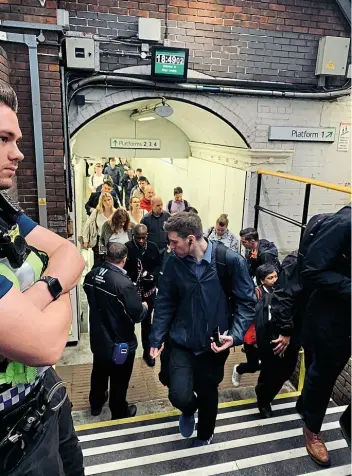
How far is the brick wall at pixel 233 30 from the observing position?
200 inches

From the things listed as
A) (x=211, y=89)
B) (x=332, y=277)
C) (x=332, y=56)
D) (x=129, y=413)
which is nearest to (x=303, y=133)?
(x=332, y=56)

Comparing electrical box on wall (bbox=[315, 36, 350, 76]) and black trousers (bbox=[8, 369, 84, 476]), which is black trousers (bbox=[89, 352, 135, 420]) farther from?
electrical box on wall (bbox=[315, 36, 350, 76])

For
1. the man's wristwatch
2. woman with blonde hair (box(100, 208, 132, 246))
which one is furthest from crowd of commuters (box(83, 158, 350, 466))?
woman with blonde hair (box(100, 208, 132, 246))

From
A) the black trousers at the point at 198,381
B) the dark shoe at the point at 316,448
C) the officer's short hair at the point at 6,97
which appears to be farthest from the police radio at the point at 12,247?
the dark shoe at the point at 316,448

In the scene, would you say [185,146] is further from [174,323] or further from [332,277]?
[332,277]

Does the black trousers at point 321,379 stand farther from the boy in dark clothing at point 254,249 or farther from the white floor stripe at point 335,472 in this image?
the boy in dark clothing at point 254,249

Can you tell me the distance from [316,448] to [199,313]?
1.14 meters

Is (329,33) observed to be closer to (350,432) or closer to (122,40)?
(122,40)

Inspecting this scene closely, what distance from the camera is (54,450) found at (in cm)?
149

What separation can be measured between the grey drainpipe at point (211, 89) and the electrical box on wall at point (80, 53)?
251 millimetres

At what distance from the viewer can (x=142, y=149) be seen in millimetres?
8391

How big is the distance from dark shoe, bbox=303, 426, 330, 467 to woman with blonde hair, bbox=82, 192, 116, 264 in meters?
4.11

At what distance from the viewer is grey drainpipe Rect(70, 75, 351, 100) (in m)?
5.16

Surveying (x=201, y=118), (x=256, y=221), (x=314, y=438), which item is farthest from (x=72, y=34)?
(x=314, y=438)
